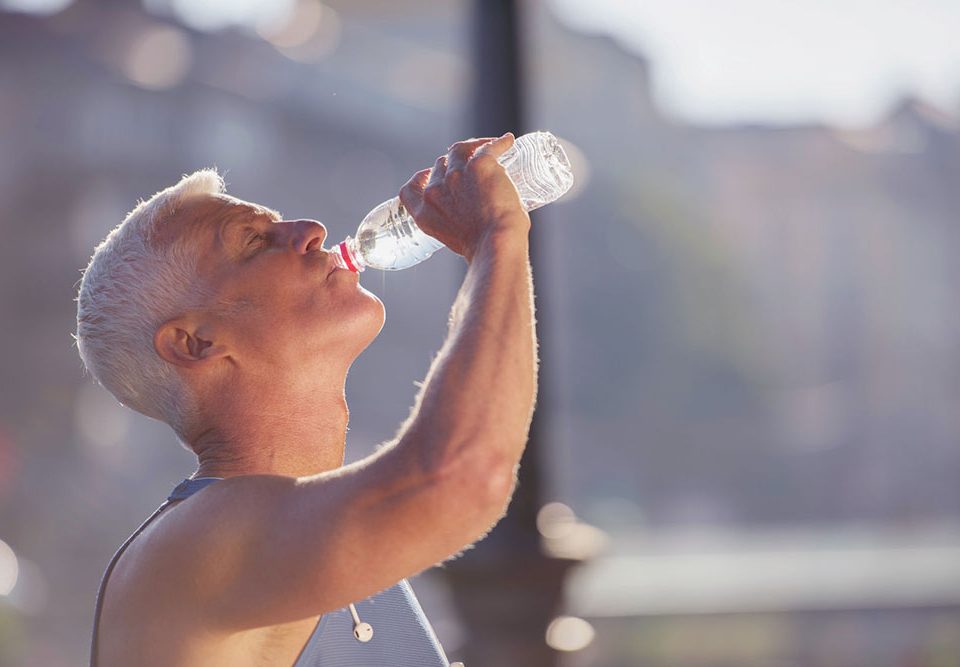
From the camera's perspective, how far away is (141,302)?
4.00 feet

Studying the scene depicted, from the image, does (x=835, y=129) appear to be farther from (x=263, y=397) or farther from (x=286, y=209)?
(x=263, y=397)

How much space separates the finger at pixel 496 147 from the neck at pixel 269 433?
0.92ft

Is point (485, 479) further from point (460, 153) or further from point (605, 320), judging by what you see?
point (605, 320)

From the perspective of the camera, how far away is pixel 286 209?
25.8m

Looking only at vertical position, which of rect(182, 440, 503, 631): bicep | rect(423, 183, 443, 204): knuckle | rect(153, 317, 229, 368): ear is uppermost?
rect(423, 183, 443, 204): knuckle

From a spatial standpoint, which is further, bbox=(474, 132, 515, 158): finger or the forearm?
bbox=(474, 132, 515, 158): finger

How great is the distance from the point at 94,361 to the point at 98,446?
69.4 feet

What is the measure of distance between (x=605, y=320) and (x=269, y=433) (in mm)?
34462

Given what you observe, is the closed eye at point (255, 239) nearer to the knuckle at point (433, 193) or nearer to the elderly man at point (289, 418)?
the elderly man at point (289, 418)

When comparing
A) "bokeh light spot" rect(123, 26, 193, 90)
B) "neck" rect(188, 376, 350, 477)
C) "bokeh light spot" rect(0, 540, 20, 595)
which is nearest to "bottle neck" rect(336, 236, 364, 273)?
"neck" rect(188, 376, 350, 477)

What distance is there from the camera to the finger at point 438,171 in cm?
111

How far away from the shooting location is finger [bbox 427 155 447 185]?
3.65 ft

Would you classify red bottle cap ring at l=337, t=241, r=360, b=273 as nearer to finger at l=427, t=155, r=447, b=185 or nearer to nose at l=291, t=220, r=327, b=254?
nose at l=291, t=220, r=327, b=254

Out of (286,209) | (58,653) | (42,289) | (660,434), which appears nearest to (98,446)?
(42,289)
